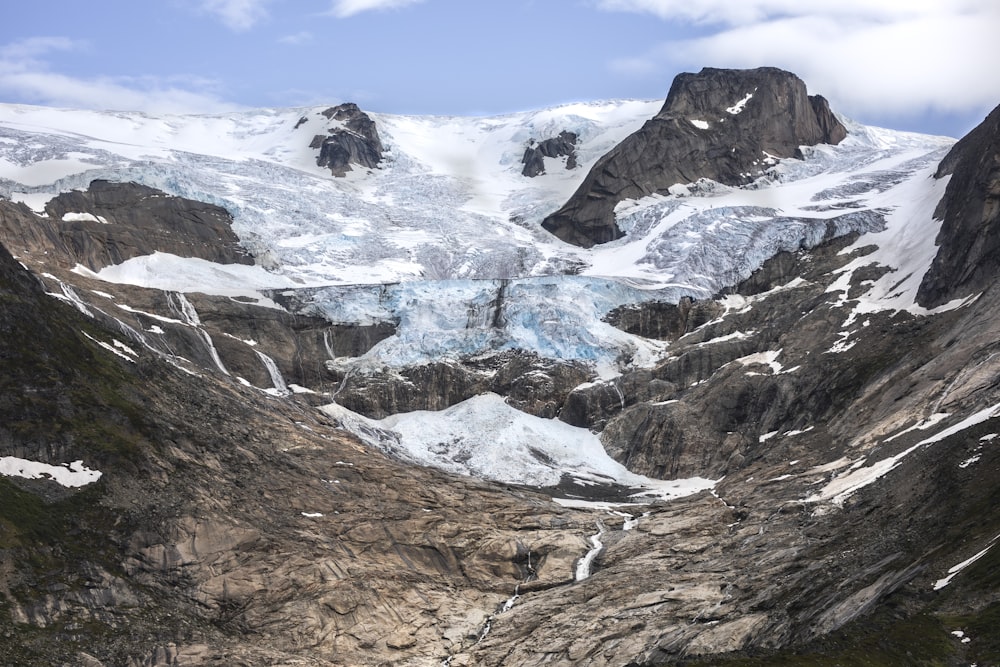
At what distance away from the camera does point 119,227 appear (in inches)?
6344

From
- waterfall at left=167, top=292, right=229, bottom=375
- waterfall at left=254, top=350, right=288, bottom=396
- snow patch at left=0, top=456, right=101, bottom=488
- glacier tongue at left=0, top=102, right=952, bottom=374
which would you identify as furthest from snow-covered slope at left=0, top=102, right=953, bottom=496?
snow patch at left=0, top=456, right=101, bottom=488

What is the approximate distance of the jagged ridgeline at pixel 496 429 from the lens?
83.6m

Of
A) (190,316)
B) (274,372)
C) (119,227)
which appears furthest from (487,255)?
(190,316)

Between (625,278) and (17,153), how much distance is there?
9382 cm

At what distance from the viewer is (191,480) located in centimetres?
9975

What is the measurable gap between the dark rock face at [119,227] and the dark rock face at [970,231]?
8817 centimetres

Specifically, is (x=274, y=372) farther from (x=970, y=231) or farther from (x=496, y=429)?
(x=970, y=231)

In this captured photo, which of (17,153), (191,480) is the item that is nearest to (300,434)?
(191,480)

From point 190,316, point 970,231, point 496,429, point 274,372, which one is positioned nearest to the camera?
point 970,231

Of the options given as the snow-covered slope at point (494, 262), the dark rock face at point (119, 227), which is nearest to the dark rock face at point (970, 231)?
the snow-covered slope at point (494, 262)

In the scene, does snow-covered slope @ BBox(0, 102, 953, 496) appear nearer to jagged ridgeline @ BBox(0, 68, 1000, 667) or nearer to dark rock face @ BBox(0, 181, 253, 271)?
jagged ridgeline @ BBox(0, 68, 1000, 667)

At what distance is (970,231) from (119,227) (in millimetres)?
101951

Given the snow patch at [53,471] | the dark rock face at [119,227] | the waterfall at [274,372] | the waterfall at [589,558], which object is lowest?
the waterfall at [589,558]

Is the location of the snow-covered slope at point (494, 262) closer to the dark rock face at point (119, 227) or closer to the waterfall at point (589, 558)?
the dark rock face at point (119, 227)
